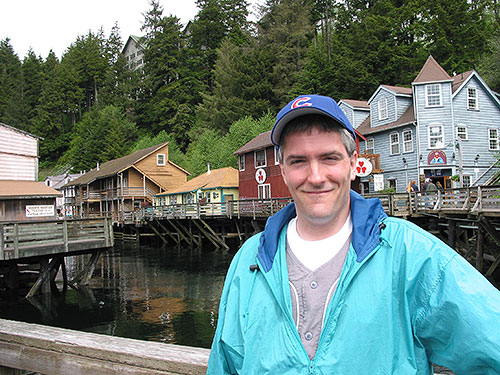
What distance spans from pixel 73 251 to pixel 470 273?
18666 millimetres

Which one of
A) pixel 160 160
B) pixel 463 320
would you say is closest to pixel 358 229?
pixel 463 320

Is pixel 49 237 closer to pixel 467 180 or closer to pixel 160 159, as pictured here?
pixel 467 180

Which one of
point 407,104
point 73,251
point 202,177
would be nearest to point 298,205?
point 73,251

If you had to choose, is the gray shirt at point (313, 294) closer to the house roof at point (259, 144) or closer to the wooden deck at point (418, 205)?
the wooden deck at point (418, 205)

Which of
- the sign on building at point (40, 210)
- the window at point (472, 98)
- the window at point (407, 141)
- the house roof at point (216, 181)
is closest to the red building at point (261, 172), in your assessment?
the house roof at point (216, 181)

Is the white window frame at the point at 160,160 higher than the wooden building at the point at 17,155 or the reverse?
higher

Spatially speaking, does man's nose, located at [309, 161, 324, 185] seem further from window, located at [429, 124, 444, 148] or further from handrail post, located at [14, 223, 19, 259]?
window, located at [429, 124, 444, 148]

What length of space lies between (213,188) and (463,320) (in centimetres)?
3892

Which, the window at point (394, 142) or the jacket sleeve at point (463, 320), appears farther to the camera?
the window at point (394, 142)

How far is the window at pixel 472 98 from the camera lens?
30189 mm

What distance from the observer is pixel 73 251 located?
1800 centimetres

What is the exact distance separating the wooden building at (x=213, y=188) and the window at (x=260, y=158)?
5.13m

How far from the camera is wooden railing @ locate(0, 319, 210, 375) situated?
83.0 inches

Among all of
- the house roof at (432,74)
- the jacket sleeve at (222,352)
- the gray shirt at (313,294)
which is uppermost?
the house roof at (432,74)
